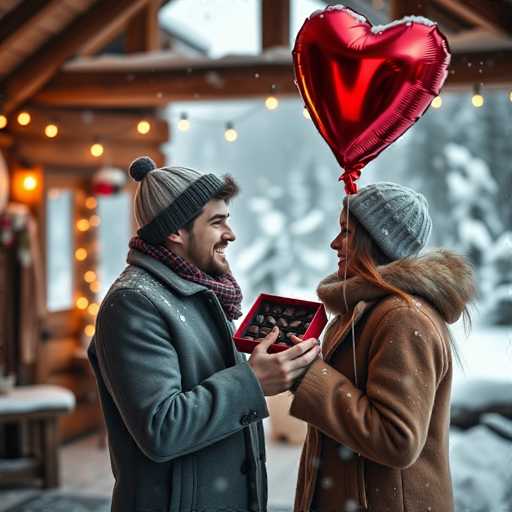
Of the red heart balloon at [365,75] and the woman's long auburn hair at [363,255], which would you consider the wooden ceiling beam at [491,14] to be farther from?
the woman's long auburn hair at [363,255]

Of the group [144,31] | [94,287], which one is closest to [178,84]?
[144,31]

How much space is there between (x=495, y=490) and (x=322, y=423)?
2.89 m

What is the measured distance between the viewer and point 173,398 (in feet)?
5.99

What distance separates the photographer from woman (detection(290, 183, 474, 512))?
181 centimetres

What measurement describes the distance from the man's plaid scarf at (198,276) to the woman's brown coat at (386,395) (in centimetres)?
23

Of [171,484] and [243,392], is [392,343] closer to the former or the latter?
[243,392]

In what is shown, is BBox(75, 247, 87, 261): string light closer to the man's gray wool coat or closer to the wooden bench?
the wooden bench

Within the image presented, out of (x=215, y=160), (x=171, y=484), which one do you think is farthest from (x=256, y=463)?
(x=215, y=160)

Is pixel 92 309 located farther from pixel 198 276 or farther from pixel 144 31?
pixel 198 276

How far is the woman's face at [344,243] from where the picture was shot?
6.61 ft

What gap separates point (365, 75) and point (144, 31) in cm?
363

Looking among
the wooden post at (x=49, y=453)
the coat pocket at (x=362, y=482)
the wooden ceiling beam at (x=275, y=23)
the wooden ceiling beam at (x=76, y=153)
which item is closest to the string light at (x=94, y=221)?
the wooden ceiling beam at (x=76, y=153)

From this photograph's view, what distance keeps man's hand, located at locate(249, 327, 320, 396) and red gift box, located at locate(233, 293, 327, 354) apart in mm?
35

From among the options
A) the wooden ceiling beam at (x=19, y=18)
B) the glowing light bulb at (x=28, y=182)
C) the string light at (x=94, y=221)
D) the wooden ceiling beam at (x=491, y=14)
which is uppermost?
the wooden ceiling beam at (x=19, y=18)
